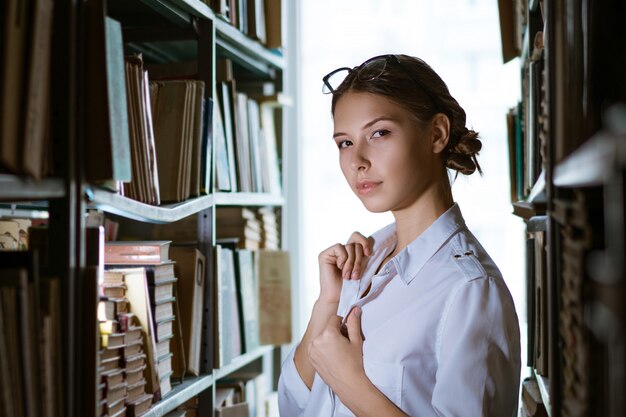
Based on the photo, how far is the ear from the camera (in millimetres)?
1644

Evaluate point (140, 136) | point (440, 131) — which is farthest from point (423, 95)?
point (140, 136)

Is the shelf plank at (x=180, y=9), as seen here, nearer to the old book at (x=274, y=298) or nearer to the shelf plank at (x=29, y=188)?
the shelf plank at (x=29, y=188)

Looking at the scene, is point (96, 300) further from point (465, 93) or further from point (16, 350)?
point (465, 93)

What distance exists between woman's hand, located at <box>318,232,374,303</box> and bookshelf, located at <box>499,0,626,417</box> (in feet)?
2.07

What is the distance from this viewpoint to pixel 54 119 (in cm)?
119

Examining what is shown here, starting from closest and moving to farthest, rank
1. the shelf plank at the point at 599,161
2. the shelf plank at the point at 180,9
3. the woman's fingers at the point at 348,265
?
1. the shelf plank at the point at 599,161
2. the woman's fingers at the point at 348,265
3. the shelf plank at the point at 180,9

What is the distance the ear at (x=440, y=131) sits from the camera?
5.39ft

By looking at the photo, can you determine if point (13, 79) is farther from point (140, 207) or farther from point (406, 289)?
point (406, 289)

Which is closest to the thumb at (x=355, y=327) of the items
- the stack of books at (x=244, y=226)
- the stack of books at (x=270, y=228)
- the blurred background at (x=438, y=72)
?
the stack of books at (x=244, y=226)

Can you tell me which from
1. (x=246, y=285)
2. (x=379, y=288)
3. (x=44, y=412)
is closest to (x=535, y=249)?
(x=379, y=288)

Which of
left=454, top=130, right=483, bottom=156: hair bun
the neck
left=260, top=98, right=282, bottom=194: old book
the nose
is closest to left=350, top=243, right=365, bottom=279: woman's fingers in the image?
the neck

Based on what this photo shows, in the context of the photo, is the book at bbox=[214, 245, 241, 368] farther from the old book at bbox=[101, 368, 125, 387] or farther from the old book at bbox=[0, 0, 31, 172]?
the old book at bbox=[0, 0, 31, 172]

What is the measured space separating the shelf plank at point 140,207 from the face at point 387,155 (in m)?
0.46

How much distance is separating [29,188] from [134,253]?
0.72 meters
